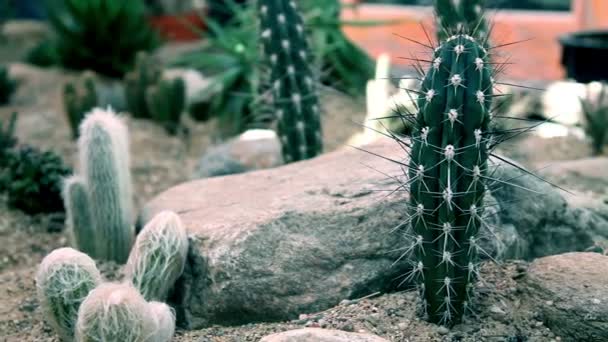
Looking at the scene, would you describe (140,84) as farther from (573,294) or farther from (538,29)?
(573,294)

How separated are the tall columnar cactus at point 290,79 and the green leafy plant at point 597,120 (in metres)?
2.00

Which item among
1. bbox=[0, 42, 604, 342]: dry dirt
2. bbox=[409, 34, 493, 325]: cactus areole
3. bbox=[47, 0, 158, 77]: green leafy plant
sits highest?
bbox=[47, 0, 158, 77]: green leafy plant

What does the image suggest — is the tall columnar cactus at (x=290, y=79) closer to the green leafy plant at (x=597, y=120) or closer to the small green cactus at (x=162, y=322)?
the small green cactus at (x=162, y=322)

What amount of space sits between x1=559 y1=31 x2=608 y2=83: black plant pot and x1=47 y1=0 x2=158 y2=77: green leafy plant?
3791 mm

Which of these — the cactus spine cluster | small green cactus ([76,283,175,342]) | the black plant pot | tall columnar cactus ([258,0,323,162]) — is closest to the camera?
small green cactus ([76,283,175,342])

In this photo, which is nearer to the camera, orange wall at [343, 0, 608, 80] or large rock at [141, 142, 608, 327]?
large rock at [141, 142, 608, 327]

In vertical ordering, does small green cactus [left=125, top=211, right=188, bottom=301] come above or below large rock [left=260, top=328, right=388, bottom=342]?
above

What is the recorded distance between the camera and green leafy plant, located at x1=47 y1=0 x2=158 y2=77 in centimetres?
704

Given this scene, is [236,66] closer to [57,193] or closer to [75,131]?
[75,131]

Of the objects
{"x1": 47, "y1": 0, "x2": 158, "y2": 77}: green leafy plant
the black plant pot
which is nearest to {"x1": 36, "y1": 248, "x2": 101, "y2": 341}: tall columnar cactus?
the black plant pot

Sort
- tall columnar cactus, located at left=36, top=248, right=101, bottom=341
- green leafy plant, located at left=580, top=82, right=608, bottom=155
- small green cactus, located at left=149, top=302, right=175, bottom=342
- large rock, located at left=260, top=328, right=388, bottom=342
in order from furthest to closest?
green leafy plant, located at left=580, top=82, right=608, bottom=155 → tall columnar cactus, located at left=36, top=248, right=101, bottom=341 → small green cactus, located at left=149, top=302, right=175, bottom=342 → large rock, located at left=260, top=328, right=388, bottom=342

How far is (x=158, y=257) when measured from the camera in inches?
112

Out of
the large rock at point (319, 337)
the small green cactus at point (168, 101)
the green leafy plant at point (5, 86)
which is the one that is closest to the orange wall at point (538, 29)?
the small green cactus at point (168, 101)

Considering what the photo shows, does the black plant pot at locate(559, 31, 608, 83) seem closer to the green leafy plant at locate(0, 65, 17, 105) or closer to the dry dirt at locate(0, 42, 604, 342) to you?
the dry dirt at locate(0, 42, 604, 342)
